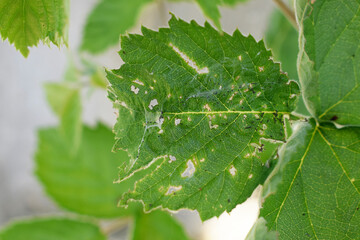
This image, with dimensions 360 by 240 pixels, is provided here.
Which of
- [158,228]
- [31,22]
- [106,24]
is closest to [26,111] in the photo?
[106,24]

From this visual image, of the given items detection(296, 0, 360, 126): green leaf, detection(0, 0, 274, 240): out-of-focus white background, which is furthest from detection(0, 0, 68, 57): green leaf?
detection(0, 0, 274, 240): out-of-focus white background

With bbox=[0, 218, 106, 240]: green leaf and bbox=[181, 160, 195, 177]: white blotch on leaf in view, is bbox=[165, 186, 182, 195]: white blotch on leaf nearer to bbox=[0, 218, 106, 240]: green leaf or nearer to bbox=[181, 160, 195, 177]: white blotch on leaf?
bbox=[181, 160, 195, 177]: white blotch on leaf

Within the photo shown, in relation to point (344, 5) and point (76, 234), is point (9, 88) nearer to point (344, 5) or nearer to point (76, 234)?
point (76, 234)

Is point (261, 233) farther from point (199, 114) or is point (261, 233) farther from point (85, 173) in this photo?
point (85, 173)

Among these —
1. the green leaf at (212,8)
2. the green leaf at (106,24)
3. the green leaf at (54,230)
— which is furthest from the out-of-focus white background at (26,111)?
the green leaf at (212,8)

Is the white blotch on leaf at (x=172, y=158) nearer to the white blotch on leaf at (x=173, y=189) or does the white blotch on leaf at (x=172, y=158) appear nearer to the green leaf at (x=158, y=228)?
the white blotch on leaf at (x=173, y=189)

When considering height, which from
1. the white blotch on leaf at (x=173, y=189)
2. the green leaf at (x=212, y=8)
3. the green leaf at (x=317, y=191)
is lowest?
the green leaf at (x=317, y=191)

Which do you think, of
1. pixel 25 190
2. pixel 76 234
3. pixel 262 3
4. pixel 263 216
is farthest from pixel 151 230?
pixel 25 190
